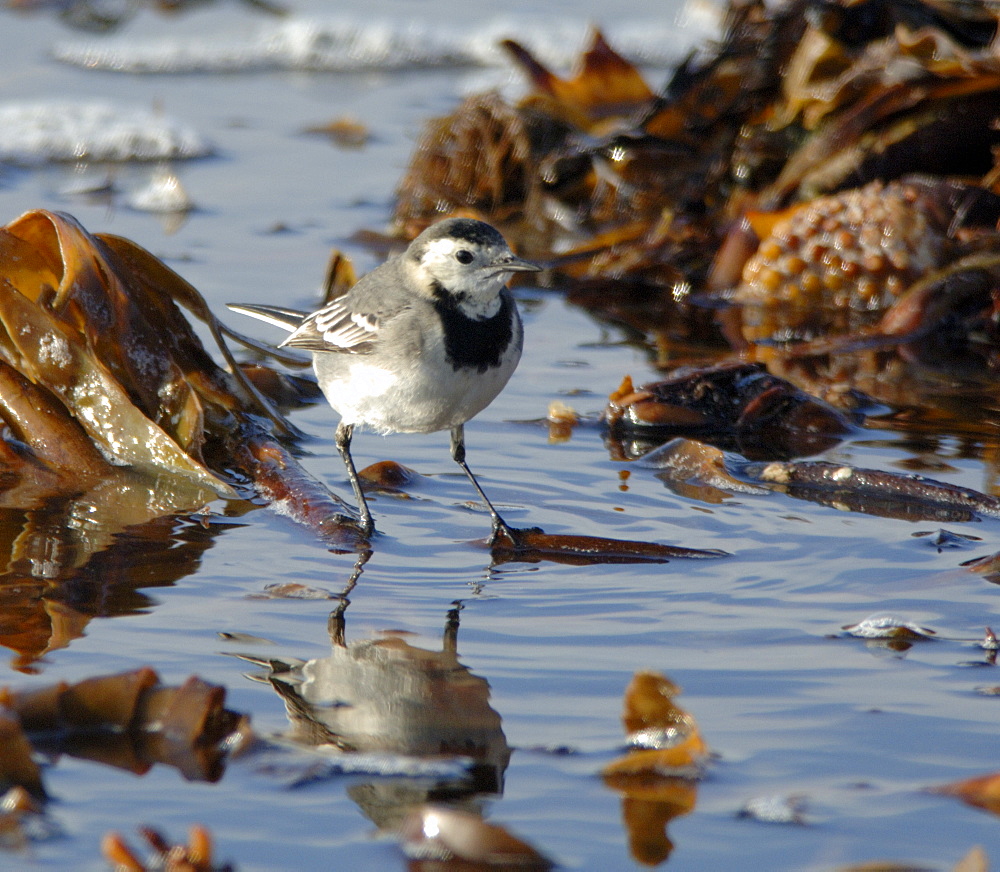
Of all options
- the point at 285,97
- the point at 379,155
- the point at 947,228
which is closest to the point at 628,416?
the point at 947,228

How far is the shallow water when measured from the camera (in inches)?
124

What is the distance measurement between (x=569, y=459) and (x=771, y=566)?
1407mm

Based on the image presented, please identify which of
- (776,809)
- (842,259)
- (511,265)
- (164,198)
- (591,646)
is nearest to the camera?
(776,809)

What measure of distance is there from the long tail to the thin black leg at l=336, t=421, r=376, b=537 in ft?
2.54

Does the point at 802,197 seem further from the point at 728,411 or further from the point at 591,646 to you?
the point at 591,646

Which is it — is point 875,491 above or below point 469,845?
above

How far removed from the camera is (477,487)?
542cm

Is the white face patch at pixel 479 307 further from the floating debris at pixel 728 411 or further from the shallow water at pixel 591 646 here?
the floating debris at pixel 728 411

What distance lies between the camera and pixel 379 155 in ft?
37.9

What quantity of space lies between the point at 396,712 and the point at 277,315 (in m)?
3.15

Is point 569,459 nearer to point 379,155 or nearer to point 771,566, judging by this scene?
point 771,566

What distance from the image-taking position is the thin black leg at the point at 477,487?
503cm

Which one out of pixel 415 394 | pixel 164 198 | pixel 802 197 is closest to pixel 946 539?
pixel 415 394

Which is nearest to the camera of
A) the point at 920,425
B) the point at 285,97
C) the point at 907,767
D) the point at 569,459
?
the point at 907,767
